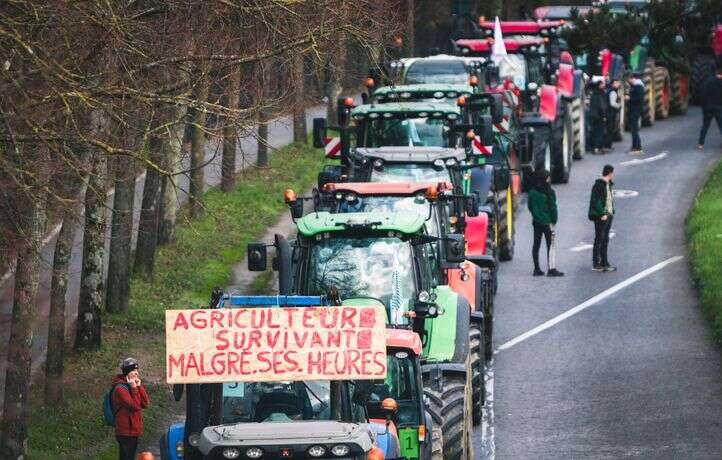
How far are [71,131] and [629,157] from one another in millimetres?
24204

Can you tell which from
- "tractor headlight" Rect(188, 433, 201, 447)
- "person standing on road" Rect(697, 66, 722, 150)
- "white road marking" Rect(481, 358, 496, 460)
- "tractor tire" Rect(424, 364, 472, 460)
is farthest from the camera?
"person standing on road" Rect(697, 66, 722, 150)

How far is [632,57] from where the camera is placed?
40.4 m

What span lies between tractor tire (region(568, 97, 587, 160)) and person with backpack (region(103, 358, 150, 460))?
20.4 metres

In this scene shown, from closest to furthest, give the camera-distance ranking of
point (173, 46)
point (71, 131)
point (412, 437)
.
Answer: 1. point (412, 437)
2. point (71, 131)
3. point (173, 46)

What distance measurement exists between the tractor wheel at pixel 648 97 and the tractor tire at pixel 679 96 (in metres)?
1.32

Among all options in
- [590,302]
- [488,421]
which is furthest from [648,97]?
[488,421]

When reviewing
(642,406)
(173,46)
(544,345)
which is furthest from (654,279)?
(173,46)

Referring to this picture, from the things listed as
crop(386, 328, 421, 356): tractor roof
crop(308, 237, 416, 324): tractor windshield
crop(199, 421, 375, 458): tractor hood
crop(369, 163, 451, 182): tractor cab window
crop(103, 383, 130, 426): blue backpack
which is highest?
crop(369, 163, 451, 182): tractor cab window

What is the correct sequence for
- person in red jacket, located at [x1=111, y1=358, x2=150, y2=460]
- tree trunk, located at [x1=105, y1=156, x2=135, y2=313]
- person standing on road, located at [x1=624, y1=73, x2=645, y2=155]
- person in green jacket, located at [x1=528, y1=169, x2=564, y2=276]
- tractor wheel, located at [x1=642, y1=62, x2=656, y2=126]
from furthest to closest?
tractor wheel, located at [x1=642, y1=62, x2=656, y2=126]
person standing on road, located at [x1=624, y1=73, x2=645, y2=155]
person in green jacket, located at [x1=528, y1=169, x2=564, y2=276]
tree trunk, located at [x1=105, y1=156, x2=135, y2=313]
person in red jacket, located at [x1=111, y1=358, x2=150, y2=460]

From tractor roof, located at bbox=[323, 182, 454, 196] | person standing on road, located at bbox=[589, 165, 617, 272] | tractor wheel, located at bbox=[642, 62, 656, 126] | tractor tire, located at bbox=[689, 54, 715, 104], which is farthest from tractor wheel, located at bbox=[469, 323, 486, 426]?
tractor tire, located at bbox=[689, 54, 715, 104]

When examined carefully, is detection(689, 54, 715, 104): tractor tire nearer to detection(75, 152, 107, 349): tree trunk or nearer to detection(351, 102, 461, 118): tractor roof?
detection(351, 102, 461, 118): tractor roof

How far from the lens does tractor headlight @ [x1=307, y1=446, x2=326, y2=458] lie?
11.8 m

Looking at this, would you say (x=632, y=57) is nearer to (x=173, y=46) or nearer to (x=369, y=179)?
(x=369, y=179)

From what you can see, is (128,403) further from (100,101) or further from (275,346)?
(275,346)
